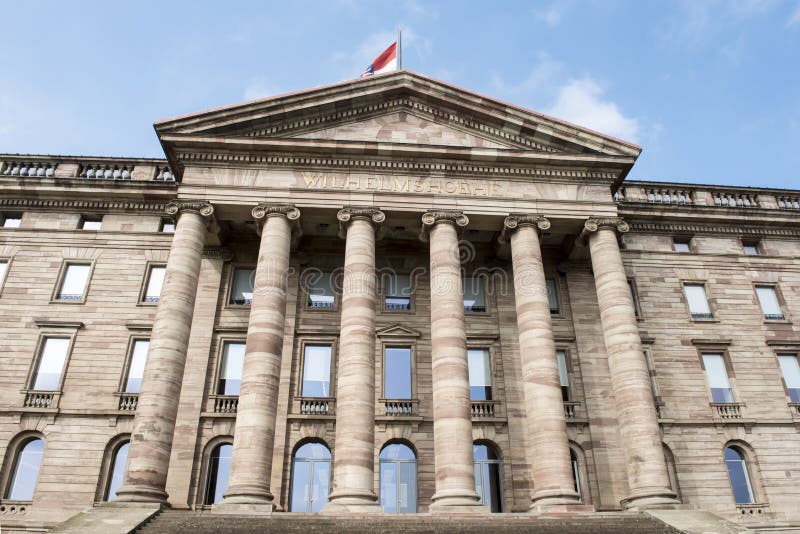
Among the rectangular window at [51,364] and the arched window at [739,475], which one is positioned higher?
the rectangular window at [51,364]

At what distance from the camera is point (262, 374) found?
2142 cm

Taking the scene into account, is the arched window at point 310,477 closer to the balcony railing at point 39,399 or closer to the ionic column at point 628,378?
the balcony railing at point 39,399

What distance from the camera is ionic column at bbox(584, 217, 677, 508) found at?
2144 cm

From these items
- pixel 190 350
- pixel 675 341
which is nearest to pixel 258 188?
pixel 190 350

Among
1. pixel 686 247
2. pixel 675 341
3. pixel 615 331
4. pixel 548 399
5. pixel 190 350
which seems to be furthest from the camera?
pixel 686 247

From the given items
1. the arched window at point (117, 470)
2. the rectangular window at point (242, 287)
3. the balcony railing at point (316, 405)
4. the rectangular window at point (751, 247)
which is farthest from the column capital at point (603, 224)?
the arched window at point (117, 470)

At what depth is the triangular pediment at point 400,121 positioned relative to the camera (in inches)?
1013

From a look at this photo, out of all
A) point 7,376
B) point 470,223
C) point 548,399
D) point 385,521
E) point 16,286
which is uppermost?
point 470,223

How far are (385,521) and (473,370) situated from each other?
9.51 metres

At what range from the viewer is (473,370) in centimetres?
2698

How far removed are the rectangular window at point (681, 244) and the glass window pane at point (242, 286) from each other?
20.1 m

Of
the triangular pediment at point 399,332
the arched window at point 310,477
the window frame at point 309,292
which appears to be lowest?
the arched window at point 310,477

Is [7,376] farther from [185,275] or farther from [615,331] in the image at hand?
[615,331]

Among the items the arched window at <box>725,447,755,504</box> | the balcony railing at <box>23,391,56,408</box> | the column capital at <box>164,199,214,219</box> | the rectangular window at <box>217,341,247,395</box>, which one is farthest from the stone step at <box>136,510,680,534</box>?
the column capital at <box>164,199,214,219</box>
